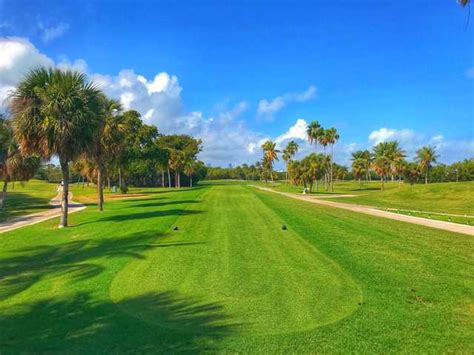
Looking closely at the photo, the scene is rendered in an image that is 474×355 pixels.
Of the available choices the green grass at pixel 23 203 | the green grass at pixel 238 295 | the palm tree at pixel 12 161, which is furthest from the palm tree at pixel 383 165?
the green grass at pixel 238 295

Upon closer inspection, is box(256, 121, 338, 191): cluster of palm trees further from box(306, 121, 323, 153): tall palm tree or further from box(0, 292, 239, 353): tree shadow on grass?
box(0, 292, 239, 353): tree shadow on grass

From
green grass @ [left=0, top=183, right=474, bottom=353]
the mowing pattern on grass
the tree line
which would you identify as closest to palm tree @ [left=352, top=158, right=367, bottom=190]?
the tree line

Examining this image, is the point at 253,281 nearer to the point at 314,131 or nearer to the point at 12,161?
the point at 12,161

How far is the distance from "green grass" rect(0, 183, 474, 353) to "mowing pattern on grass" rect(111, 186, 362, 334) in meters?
0.03

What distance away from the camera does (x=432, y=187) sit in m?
53.1

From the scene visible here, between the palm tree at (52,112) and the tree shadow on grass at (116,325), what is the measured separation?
1211 cm

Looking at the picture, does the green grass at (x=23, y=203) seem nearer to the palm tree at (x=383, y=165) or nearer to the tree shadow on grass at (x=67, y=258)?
the tree shadow on grass at (x=67, y=258)

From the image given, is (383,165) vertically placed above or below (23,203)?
above

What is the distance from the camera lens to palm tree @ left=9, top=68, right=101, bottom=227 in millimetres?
17828

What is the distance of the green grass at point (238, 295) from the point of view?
18.4 ft

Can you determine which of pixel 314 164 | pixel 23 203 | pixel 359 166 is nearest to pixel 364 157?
pixel 359 166

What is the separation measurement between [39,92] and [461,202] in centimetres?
3966

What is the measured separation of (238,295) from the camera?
756 cm

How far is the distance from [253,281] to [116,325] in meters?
3.19
